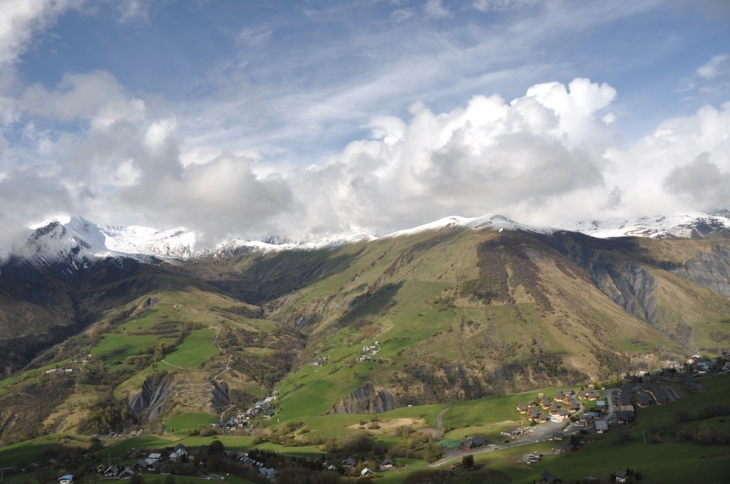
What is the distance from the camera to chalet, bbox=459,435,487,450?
13688 cm

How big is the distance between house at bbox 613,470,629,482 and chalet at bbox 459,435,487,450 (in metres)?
51.4

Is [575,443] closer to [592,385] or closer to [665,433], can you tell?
[665,433]

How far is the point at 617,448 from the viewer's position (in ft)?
354

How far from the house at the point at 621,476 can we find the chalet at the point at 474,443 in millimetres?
51439

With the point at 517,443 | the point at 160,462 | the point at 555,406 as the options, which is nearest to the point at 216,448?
the point at 160,462

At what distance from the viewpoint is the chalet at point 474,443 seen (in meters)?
137

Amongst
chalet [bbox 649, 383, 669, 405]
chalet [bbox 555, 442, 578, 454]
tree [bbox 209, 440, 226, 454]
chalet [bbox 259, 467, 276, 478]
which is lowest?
chalet [bbox 555, 442, 578, 454]

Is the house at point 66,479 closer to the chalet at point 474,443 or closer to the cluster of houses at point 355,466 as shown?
the cluster of houses at point 355,466

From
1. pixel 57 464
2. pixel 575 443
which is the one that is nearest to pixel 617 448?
pixel 575 443

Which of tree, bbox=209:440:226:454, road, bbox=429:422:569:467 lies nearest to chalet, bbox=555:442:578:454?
road, bbox=429:422:569:467

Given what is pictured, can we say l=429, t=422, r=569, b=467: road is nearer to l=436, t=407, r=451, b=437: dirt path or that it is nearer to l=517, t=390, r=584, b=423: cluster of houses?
l=517, t=390, r=584, b=423: cluster of houses

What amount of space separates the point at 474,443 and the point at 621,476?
5355cm

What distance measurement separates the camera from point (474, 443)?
5404 inches

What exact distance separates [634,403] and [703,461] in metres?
60.9
